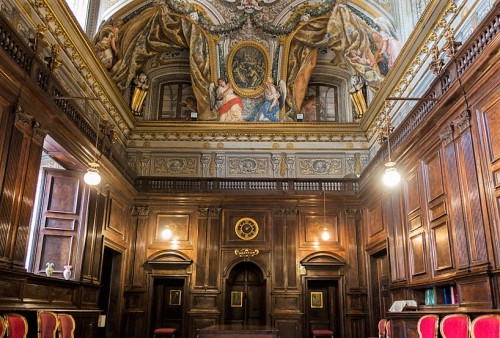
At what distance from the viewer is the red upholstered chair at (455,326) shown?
6.16 meters

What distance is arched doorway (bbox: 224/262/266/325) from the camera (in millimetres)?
14273

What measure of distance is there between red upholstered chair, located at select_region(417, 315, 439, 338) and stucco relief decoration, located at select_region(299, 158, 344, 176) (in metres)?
8.85

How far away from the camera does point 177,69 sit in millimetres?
17641

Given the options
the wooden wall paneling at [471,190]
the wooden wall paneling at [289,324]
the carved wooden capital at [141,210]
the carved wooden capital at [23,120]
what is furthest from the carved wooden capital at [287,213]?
the carved wooden capital at [23,120]

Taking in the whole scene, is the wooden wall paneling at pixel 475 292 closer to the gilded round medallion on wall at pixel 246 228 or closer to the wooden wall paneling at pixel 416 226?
the wooden wall paneling at pixel 416 226

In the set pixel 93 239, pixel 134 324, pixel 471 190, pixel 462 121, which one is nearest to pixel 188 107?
pixel 93 239

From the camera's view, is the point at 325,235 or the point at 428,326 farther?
the point at 325,235

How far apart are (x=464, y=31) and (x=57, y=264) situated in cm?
1016

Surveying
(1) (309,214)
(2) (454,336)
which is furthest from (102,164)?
(2) (454,336)

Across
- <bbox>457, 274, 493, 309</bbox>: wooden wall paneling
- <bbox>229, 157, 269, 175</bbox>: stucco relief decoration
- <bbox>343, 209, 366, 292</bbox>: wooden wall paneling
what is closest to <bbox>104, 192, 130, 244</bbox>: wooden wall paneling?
<bbox>229, 157, 269, 175</bbox>: stucco relief decoration

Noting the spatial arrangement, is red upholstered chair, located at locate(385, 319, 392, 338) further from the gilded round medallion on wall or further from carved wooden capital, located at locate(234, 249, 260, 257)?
the gilded round medallion on wall

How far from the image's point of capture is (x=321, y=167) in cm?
1582

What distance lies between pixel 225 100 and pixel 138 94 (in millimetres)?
3105

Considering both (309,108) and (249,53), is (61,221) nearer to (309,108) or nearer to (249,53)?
(249,53)
